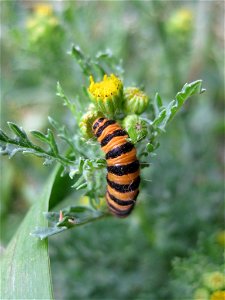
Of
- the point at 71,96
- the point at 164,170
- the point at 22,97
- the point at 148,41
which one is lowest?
the point at 164,170

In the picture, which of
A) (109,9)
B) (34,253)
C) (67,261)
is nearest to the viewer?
(34,253)

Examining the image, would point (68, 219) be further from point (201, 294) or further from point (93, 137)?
point (201, 294)

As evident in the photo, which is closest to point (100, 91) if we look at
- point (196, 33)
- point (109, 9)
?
point (196, 33)

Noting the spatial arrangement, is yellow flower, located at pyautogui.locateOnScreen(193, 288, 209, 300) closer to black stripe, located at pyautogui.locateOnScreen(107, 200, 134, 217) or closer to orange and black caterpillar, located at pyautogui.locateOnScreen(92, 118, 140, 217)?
black stripe, located at pyautogui.locateOnScreen(107, 200, 134, 217)

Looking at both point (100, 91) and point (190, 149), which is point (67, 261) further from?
point (100, 91)

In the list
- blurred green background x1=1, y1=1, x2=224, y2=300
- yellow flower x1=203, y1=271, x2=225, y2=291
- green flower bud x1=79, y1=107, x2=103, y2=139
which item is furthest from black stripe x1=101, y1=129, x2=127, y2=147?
yellow flower x1=203, y1=271, x2=225, y2=291

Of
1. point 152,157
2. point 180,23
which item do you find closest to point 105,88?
point 152,157
